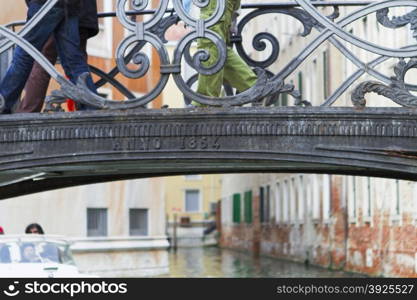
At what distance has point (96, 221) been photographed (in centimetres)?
2767

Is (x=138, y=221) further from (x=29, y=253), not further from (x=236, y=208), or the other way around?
(x=236, y=208)

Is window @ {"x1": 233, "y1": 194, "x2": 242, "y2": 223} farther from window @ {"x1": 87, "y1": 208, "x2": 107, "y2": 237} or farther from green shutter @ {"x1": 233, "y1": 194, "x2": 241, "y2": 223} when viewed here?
window @ {"x1": 87, "y1": 208, "x2": 107, "y2": 237}

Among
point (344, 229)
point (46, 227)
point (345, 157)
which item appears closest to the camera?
point (345, 157)

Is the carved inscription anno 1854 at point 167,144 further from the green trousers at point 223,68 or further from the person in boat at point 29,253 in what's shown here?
the person in boat at point 29,253

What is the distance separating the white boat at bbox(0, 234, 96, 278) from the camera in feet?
51.3

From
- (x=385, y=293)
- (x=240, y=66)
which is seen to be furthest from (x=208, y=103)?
(x=385, y=293)

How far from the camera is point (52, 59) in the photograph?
18.5ft

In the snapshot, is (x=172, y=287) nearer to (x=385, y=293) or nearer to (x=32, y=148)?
(x=385, y=293)

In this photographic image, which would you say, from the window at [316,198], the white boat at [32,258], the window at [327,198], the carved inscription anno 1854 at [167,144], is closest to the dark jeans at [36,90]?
the carved inscription anno 1854 at [167,144]

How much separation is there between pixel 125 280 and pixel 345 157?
333 centimetres

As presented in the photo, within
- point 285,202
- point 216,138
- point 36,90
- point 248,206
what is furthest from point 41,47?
point 248,206

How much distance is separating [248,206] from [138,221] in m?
24.1

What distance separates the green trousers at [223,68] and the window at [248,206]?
45.9 metres

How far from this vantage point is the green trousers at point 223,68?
196 inches
